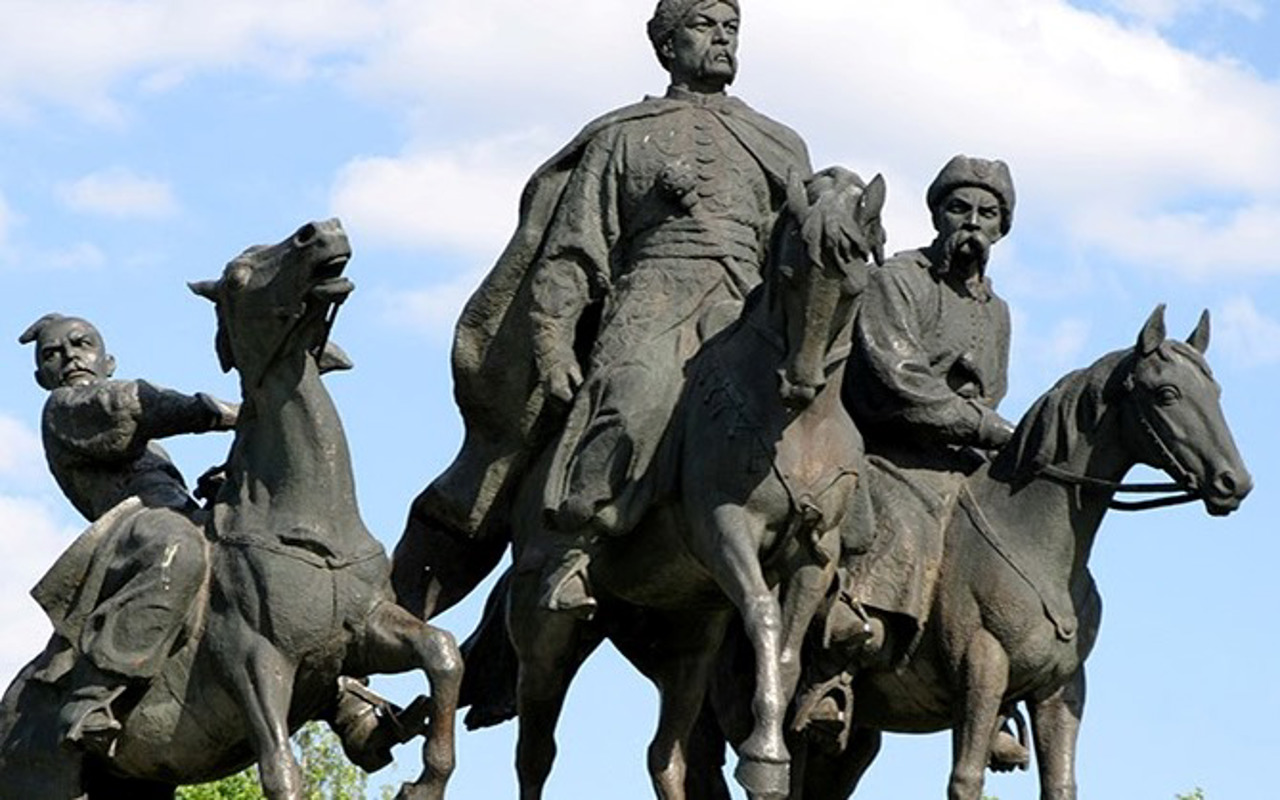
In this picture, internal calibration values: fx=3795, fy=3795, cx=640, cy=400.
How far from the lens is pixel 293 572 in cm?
1630

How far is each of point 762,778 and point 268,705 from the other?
7.02ft

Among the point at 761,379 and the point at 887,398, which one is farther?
the point at 887,398

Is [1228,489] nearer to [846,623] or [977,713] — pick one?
[977,713]

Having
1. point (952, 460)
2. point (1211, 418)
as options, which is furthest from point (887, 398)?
point (1211, 418)

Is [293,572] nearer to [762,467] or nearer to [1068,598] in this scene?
[762,467]

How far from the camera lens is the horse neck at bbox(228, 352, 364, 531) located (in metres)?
16.4

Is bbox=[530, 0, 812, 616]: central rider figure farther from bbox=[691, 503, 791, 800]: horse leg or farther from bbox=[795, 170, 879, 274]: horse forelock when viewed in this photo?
bbox=[795, 170, 879, 274]: horse forelock

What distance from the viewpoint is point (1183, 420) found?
57.0 feet

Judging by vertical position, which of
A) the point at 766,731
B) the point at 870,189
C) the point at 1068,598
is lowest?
the point at 766,731

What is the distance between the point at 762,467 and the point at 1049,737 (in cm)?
239

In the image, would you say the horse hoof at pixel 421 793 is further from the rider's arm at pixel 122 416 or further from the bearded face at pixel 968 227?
the bearded face at pixel 968 227

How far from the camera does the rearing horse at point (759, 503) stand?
16203 mm

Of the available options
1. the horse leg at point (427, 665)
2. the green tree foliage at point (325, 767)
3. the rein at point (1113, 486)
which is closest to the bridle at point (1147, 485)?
the rein at point (1113, 486)

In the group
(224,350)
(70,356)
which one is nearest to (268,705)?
(224,350)
